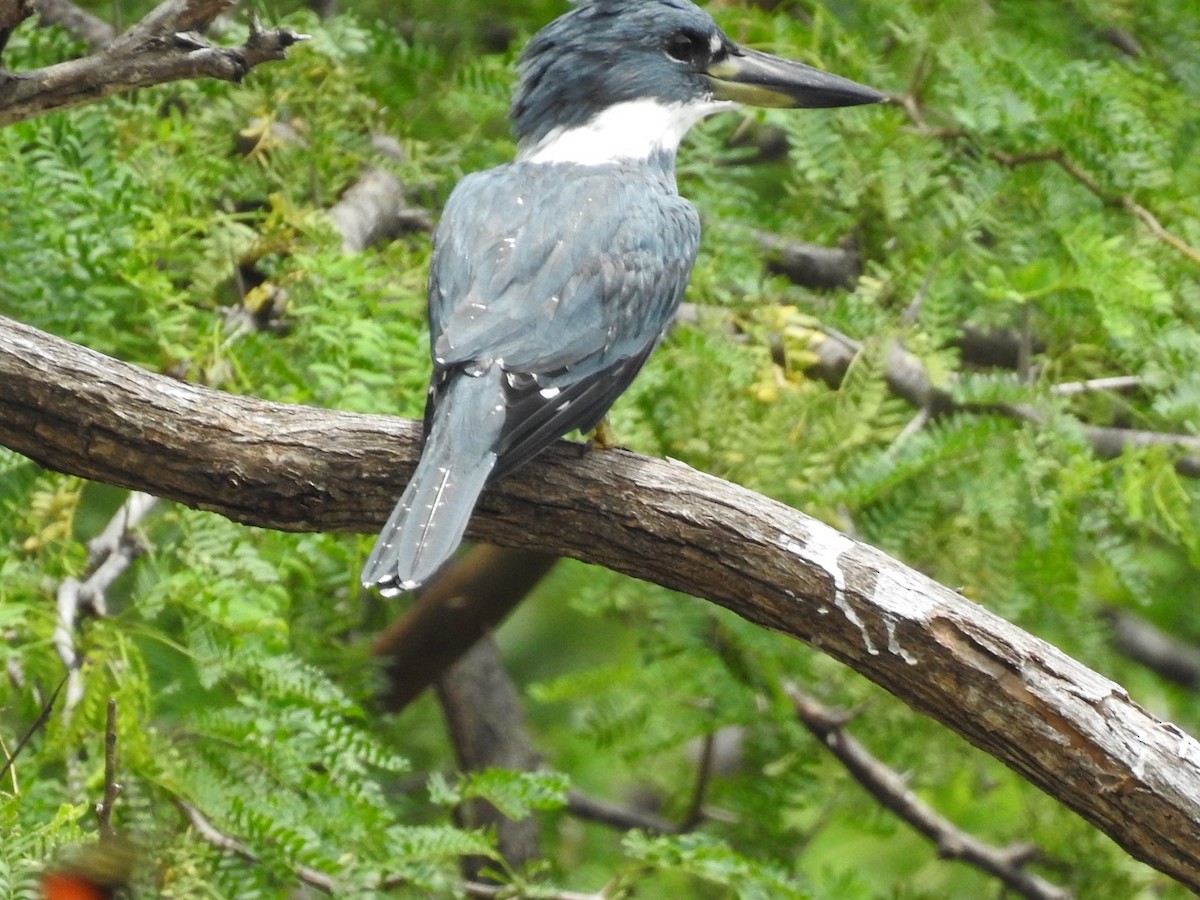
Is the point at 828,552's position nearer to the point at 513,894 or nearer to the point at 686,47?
the point at 513,894

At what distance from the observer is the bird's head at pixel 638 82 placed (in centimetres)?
330

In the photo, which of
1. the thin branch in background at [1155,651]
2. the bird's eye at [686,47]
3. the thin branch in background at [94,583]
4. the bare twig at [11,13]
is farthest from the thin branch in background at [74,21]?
the thin branch in background at [1155,651]

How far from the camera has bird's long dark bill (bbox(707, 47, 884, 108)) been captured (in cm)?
335

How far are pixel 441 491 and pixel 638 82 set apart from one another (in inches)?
51.8

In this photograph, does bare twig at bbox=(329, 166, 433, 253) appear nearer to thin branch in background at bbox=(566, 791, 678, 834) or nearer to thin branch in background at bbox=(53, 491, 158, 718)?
thin branch in background at bbox=(53, 491, 158, 718)

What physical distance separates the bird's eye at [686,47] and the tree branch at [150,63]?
116 cm

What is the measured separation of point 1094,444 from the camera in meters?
3.56

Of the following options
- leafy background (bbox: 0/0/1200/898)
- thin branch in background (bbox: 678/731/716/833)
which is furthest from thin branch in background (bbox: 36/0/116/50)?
thin branch in background (bbox: 678/731/716/833)

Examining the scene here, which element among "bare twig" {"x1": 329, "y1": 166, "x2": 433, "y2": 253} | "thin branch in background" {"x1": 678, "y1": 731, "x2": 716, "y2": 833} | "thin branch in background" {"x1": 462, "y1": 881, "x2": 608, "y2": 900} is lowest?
"thin branch in background" {"x1": 678, "y1": 731, "x2": 716, "y2": 833}

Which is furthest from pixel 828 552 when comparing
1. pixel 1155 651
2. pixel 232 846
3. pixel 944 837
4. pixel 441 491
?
pixel 1155 651

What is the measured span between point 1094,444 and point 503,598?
5.46 feet

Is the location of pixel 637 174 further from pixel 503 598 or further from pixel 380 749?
pixel 503 598

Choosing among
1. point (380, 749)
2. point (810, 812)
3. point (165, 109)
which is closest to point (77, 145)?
point (165, 109)

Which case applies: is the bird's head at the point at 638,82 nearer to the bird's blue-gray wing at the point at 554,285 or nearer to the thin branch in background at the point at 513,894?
the bird's blue-gray wing at the point at 554,285
